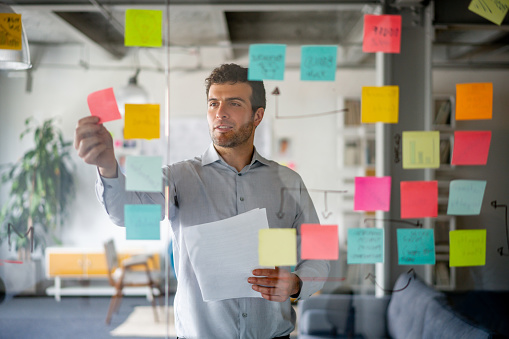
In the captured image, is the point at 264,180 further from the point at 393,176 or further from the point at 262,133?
the point at 393,176

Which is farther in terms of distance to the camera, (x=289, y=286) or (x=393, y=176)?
(x=393, y=176)

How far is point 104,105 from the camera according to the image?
1241 mm

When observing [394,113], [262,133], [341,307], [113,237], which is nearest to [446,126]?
[394,113]

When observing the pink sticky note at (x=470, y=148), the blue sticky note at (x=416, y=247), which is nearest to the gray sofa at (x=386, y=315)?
the blue sticky note at (x=416, y=247)

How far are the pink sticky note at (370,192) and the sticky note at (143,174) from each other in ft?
2.10

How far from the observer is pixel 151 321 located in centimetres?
129

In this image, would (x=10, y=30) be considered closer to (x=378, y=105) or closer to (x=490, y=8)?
(x=378, y=105)

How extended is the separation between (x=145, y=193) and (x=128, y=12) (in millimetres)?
588

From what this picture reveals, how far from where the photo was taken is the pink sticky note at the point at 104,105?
123 centimetres

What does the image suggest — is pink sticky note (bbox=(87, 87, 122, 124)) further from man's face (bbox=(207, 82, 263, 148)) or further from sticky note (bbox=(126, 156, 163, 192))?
man's face (bbox=(207, 82, 263, 148))

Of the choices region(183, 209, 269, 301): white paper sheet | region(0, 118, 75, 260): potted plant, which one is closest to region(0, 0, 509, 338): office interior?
region(0, 118, 75, 260): potted plant

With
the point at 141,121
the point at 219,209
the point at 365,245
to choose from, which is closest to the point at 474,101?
the point at 365,245

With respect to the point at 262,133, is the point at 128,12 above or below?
above

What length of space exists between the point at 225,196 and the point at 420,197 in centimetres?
67
